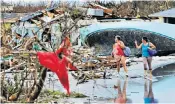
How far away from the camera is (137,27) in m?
20.2

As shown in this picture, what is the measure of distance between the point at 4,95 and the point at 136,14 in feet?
67.3

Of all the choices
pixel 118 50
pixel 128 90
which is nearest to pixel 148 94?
pixel 128 90

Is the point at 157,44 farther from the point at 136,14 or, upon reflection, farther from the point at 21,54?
the point at 21,54

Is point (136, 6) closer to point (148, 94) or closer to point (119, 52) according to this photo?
point (119, 52)

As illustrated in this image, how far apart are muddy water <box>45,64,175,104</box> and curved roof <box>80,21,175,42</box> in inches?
273

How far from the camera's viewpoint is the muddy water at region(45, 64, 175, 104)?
934cm

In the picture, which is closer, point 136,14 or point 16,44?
point 16,44

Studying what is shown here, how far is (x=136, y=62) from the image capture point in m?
18.0

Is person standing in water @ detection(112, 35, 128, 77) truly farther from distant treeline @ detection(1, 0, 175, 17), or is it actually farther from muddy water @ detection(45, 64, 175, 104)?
distant treeline @ detection(1, 0, 175, 17)

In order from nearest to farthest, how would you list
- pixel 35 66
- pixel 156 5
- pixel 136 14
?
pixel 35 66, pixel 136 14, pixel 156 5

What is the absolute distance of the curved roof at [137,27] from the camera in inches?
790

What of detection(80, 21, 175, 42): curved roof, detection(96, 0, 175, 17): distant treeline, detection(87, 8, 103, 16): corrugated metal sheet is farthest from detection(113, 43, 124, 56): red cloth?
detection(96, 0, 175, 17): distant treeline

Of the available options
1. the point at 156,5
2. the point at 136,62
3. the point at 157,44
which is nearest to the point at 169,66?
the point at 136,62

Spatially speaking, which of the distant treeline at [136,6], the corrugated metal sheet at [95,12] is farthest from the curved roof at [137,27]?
the distant treeline at [136,6]
